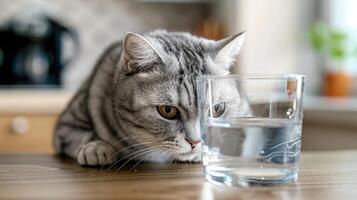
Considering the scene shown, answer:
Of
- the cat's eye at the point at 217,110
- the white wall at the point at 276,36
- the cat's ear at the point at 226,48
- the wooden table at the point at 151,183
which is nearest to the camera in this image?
the wooden table at the point at 151,183

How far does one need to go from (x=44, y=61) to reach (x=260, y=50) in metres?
1.07

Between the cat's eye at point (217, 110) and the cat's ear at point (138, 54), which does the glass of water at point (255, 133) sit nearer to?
the cat's eye at point (217, 110)

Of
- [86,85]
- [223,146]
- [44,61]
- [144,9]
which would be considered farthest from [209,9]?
[223,146]

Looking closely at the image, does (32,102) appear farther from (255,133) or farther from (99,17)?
(255,133)

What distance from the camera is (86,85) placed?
1340 mm

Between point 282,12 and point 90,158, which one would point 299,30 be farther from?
point 90,158

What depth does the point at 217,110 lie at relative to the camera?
0.82 metres

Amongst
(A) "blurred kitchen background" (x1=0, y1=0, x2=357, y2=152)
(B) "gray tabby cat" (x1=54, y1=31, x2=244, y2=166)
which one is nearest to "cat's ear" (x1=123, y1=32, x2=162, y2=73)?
(B) "gray tabby cat" (x1=54, y1=31, x2=244, y2=166)

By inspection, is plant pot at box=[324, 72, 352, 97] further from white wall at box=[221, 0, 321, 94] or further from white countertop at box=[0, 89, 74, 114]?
white countertop at box=[0, 89, 74, 114]

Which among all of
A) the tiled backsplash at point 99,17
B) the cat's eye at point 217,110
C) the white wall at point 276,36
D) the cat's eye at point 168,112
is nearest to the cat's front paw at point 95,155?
the cat's eye at point 168,112

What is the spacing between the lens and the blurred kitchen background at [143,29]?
8.00 ft

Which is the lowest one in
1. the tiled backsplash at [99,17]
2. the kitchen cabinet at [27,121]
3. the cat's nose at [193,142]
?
the kitchen cabinet at [27,121]

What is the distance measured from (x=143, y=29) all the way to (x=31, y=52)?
2.23ft

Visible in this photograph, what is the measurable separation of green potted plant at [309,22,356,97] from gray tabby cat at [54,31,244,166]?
1.58 m
